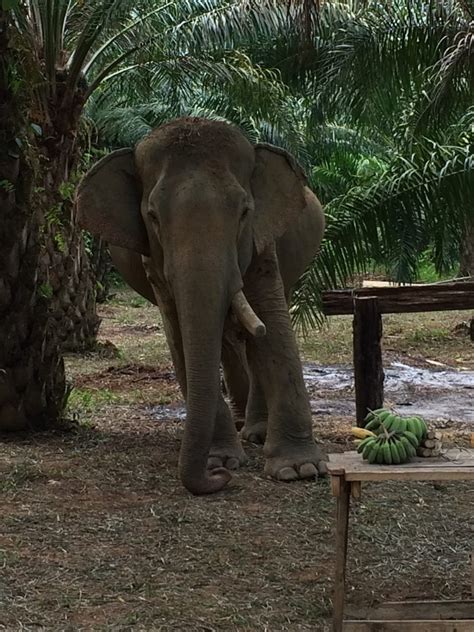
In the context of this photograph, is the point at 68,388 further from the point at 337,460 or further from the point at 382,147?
the point at 382,147

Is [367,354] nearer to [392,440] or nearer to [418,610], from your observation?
[418,610]

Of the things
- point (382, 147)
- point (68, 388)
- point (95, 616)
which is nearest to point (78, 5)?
point (68, 388)

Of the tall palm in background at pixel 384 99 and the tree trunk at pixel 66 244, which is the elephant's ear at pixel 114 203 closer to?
the tall palm in background at pixel 384 99

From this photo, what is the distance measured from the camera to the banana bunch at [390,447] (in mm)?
4031

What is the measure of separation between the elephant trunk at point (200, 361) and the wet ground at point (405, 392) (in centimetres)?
392

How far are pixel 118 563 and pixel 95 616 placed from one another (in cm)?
72

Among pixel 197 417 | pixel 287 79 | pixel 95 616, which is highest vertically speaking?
pixel 287 79

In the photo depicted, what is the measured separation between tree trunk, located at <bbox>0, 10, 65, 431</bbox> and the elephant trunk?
2258 mm

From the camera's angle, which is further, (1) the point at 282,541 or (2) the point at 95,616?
(1) the point at 282,541

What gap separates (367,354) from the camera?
9078mm

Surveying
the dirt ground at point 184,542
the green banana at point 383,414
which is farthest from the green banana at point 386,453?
the dirt ground at point 184,542

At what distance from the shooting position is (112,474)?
7094mm

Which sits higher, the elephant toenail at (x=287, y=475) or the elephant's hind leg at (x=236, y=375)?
the elephant's hind leg at (x=236, y=375)

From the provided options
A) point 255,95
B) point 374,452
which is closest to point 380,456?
point 374,452
